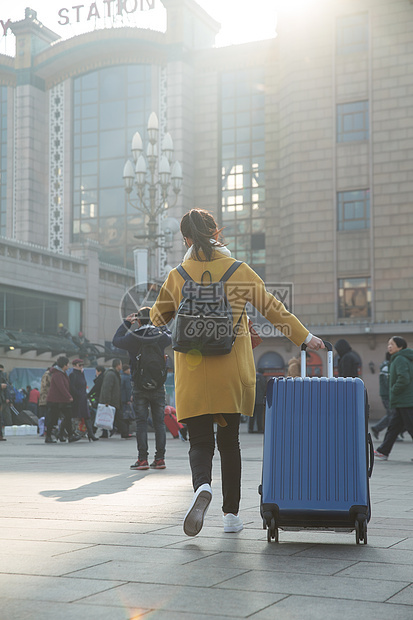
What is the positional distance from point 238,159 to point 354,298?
43.1ft

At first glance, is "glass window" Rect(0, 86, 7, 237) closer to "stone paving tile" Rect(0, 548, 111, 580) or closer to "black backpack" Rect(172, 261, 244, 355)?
"black backpack" Rect(172, 261, 244, 355)

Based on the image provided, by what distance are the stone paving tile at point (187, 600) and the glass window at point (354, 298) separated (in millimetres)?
37208

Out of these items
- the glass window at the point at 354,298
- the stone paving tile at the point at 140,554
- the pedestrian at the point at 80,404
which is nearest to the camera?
the stone paving tile at the point at 140,554

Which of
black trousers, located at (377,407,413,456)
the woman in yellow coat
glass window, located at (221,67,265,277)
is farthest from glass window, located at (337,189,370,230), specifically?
the woman in yellow coat

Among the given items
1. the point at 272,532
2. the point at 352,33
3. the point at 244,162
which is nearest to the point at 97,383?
the point at 272,532

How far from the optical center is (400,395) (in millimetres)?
10797

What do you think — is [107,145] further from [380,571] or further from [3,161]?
[380,571]

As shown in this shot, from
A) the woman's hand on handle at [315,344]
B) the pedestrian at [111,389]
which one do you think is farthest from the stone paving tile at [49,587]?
the pedestrian at [111,389]

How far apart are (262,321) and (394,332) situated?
631cm

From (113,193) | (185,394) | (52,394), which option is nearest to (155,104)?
(113,193)

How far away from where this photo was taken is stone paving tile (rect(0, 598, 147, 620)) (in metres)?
2.72

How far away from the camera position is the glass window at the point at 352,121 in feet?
132

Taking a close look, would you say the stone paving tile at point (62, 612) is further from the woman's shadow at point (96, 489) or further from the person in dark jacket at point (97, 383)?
the person in dark jacket at point (97, 383)

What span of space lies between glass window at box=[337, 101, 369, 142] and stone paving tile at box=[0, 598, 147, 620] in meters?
39.3
